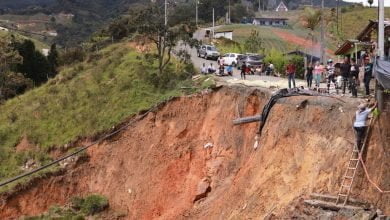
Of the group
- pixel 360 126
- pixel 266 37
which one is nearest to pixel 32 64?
pixel 266 37

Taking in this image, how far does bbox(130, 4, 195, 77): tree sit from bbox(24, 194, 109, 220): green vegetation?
8201 millimetres

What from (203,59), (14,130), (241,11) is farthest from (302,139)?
(241,11)

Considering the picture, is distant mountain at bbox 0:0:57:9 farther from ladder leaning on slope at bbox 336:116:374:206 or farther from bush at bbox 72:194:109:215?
ladder leaning on slope at bbox 336:116:374:206

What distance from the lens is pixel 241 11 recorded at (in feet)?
348

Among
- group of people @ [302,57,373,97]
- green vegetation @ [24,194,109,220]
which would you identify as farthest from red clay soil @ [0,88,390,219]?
group of people @ [302,57,373,97]

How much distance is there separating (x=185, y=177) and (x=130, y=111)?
18.5 feet

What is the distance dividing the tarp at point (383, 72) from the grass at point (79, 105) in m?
12.7

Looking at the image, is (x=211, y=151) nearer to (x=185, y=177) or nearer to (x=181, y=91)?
(x=185, y=177)

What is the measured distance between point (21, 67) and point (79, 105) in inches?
652

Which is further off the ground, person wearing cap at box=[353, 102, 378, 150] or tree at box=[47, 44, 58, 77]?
tree at box=[47, 44, 58, 77]

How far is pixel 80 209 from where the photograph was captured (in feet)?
91.9

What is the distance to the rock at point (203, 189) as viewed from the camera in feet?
81.6

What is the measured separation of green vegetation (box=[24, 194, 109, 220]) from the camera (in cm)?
2730

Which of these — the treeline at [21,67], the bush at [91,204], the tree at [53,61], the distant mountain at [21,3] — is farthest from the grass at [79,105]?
the distant mountain at [21,3]
